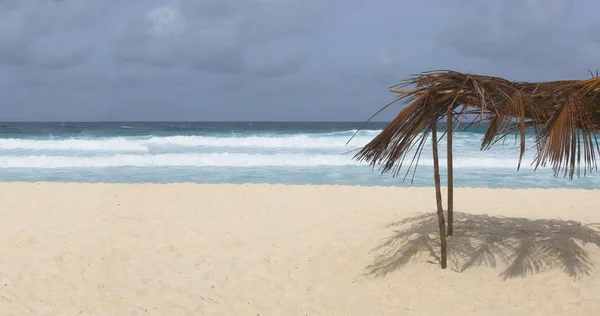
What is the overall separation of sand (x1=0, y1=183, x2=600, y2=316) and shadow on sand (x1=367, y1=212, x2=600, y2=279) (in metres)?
0.02

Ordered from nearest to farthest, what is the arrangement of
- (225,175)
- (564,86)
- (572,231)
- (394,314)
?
(394,314) < (564,86) < (572,231) < (225,175)

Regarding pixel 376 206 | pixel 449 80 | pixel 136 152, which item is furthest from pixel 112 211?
pixel 136 152

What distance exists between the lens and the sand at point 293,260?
480cm

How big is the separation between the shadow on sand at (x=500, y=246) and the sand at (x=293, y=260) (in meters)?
0.02

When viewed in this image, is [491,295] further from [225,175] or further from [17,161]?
[17,161]

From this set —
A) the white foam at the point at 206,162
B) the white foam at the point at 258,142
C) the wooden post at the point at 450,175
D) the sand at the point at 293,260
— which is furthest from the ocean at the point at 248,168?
the wooden post at the point at 450,175

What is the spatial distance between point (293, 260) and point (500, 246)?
2.32 m

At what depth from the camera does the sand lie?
4801 millimetres

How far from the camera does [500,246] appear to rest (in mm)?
5840

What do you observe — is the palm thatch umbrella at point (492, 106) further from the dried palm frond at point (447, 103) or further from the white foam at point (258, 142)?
the white foam at point (258, 142)

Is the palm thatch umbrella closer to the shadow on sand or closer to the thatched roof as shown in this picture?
the thatched roof

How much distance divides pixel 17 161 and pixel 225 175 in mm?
9539

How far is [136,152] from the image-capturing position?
24.7 meters

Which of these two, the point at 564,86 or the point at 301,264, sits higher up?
the point at 564,86
